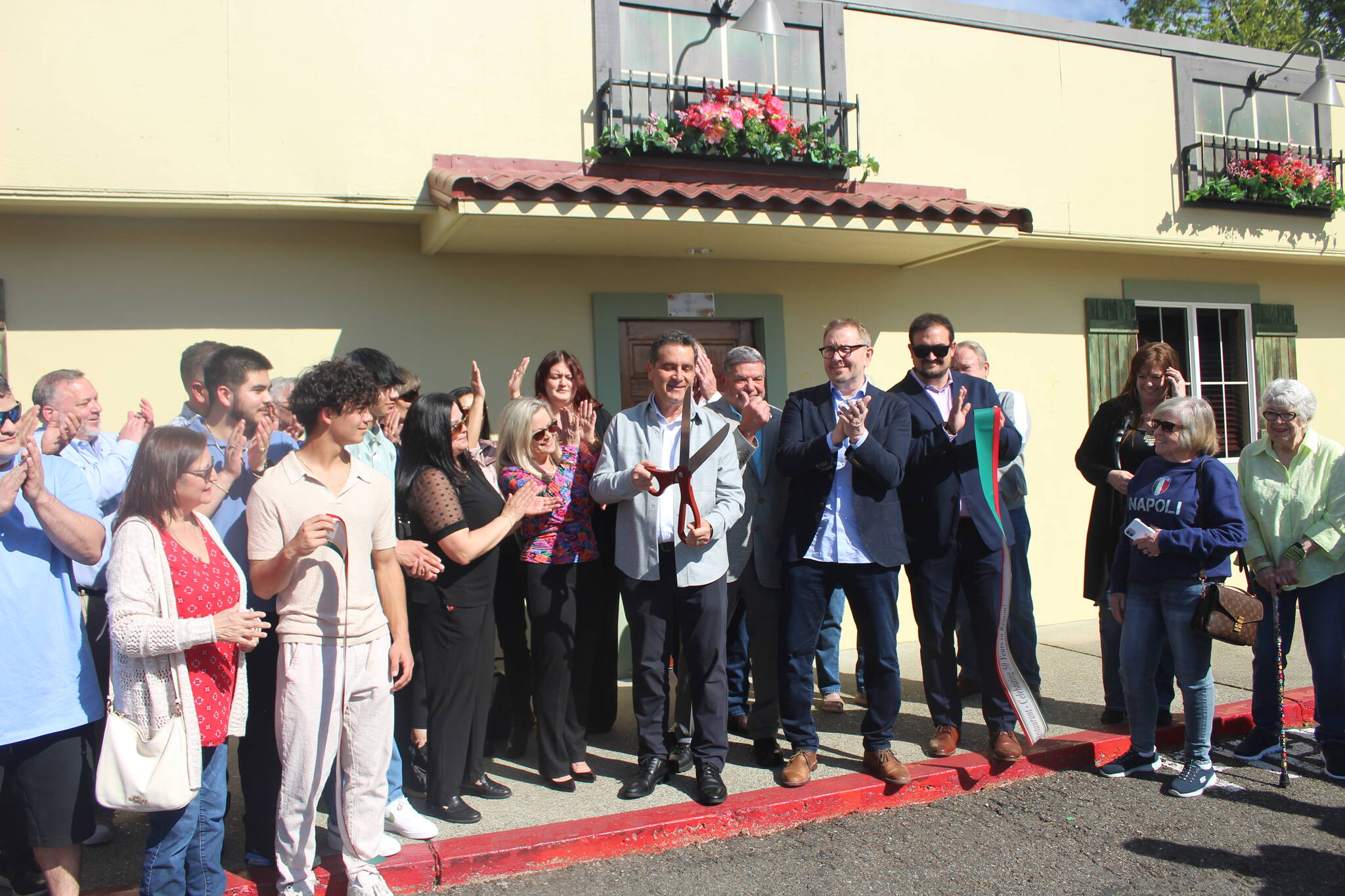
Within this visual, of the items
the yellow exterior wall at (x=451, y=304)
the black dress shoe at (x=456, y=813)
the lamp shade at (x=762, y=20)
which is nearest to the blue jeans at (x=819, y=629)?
the black dress shoe at (x=456, y=813)

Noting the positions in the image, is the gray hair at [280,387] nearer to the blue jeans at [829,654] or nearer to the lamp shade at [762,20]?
the blue jeans at [829,654]

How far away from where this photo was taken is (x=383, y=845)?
3.54m

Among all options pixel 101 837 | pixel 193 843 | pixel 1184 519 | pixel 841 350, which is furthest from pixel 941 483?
pixel 101 837

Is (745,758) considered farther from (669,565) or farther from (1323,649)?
(1323,649)

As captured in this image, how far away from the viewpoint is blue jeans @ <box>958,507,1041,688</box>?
508 cm

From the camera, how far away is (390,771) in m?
3.79

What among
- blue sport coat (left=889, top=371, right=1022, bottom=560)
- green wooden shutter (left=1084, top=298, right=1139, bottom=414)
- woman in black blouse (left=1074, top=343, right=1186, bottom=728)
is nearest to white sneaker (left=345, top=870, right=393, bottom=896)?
blue sport coat (left=889, top=371, right=1022, bottom=560)

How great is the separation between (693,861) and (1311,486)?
3.42 meters

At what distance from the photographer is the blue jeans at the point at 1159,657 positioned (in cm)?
424

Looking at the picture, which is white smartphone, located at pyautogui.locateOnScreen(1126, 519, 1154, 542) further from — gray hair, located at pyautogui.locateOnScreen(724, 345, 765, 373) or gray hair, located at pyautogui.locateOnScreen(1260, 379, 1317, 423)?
gray hair, located at pyautogui.locateOnScreen(724, 345, 765, 373)

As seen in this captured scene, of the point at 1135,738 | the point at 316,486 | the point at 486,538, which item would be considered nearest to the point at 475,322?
the point at 486,538

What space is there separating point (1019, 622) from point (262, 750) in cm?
375

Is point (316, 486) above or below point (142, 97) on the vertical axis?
below

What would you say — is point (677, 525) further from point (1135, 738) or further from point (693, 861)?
point (1135, 738)
